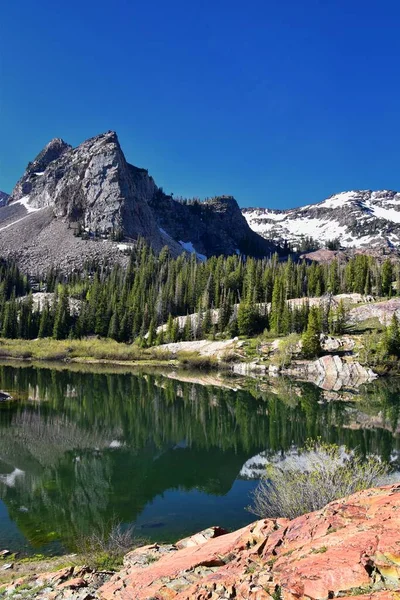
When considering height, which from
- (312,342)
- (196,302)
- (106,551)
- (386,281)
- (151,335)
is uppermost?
(386,281)

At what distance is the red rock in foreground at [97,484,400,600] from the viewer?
6301 mm

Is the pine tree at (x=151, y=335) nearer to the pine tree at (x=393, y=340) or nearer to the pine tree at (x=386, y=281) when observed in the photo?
the pine tree at (x=393, y=340)

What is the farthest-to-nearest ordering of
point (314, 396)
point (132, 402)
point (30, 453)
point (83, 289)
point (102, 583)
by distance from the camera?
point (83, 289), point (314, 396), point (132, 402), point (30, 453), point (102, 583)

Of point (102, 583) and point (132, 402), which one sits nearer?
point (102, 583)

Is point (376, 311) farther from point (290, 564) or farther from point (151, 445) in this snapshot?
point (290, 564)

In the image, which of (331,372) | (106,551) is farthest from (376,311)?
(106,551)

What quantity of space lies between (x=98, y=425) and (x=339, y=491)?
33341 millimetres

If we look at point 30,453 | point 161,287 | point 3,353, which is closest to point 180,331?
point 161,287

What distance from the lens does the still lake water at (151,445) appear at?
815 inches

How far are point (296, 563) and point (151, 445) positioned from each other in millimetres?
30512

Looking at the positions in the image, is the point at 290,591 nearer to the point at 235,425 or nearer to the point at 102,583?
the point at 102,583

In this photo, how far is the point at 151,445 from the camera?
3594 centimetres

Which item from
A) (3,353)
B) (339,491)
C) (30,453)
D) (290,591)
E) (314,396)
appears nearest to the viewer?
(290,591)

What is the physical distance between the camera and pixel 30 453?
3186 centimetres
